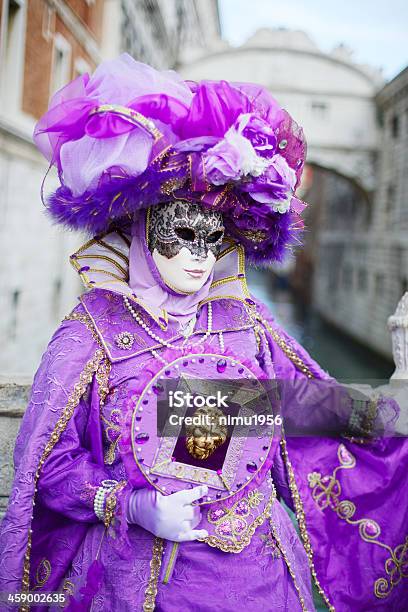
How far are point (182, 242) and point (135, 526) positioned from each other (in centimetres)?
68

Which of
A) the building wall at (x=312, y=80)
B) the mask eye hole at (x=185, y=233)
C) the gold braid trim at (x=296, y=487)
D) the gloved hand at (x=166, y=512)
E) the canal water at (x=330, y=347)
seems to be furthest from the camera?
the building wall at (x=312, y=80)

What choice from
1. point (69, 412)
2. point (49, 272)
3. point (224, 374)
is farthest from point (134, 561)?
point (49, 272)

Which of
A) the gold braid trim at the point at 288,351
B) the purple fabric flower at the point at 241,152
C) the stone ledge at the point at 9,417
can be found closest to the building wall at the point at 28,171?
the stone ledge at the point at 9,417

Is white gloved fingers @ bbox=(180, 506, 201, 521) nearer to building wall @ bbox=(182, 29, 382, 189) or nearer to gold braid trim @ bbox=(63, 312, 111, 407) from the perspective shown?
gold braid trim @ bbox=(63, 312, 111, 407)

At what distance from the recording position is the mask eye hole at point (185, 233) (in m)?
1.51

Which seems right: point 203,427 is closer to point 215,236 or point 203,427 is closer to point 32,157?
point 215,236

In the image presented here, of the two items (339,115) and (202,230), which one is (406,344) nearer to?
(202,230)

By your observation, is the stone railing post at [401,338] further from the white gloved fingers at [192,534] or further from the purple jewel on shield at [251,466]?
the white gloved fingers at [192,534]

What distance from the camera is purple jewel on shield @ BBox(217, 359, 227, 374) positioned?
4.42ft

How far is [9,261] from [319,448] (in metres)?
5.13

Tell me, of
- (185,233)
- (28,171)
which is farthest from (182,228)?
(28,171)

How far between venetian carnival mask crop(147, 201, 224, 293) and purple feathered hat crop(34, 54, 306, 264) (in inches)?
1.3

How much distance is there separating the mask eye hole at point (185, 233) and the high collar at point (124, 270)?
0.18 metres

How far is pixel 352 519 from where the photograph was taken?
176cm
